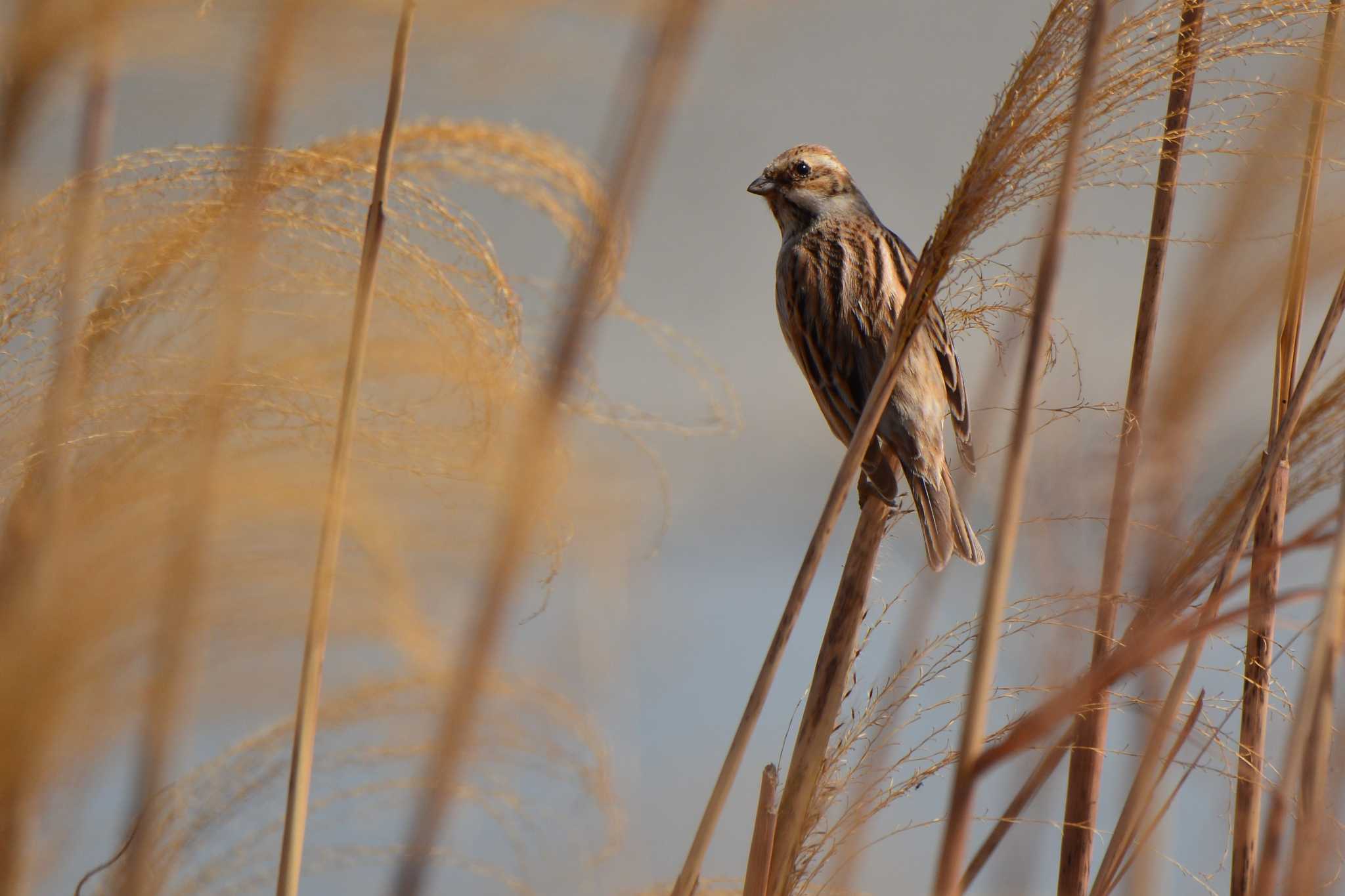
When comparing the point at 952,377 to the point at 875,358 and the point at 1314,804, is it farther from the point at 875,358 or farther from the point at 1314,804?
the point at 1314,804

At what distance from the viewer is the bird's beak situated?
2.50 meters

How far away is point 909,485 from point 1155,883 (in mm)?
685

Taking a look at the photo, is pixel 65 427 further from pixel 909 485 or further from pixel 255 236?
pixel 909 485

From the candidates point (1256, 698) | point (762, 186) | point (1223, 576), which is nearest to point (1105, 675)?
point (1223, 576)

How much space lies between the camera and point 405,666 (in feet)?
3.92

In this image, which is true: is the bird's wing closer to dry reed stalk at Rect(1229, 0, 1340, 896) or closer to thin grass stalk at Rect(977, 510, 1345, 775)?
dry reed stalk at Rect(1229, 0, 1340, 896)

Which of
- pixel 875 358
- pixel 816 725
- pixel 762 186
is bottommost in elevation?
pixel 816 725

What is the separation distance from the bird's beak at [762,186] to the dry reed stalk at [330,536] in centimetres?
163

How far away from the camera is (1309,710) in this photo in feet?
3.34

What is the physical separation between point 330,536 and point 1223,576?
2.89ft

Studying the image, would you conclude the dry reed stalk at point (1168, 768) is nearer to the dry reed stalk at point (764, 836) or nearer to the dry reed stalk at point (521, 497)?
the dry reed stalk at point (764, 836)

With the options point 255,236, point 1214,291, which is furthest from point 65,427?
point 1214,291

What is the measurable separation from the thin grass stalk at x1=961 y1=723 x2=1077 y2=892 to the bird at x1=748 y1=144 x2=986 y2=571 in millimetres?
427

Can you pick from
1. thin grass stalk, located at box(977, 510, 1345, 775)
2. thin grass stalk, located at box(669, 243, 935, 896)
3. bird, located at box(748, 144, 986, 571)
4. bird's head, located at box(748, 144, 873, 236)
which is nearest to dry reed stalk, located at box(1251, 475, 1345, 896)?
thin grass stalk, located at box(977, 510, 1345, 775)
